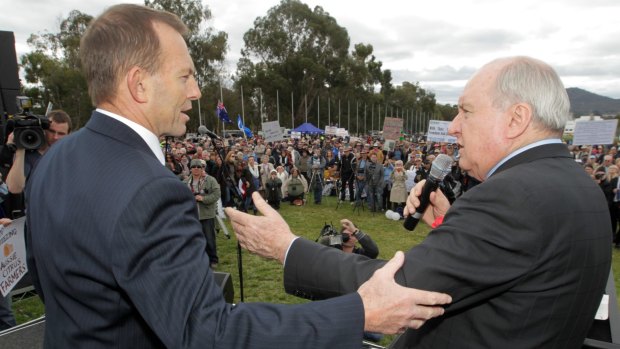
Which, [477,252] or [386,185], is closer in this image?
[477,252]

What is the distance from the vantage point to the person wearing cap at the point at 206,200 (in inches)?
318

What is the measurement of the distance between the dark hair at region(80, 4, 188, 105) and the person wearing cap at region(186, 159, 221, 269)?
684cm

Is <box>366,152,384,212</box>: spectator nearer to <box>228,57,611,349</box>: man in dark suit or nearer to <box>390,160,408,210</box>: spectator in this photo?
<box>390,160,408,210</box>: spectator

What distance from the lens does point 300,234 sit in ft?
37.6

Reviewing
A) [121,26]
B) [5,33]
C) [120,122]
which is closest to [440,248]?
[120,122]

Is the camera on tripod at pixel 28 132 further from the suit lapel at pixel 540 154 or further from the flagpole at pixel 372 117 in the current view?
the flagpole at pixel 372 117

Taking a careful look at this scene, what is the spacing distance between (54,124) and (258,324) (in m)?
5.45

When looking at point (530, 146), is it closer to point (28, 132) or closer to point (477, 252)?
point (477, 252)

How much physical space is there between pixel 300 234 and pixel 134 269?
1055 centimetres

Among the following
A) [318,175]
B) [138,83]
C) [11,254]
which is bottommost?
[318,175]

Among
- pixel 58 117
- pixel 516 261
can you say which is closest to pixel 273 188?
pixel 58 117

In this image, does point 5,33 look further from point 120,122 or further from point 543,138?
Result: point 543,138

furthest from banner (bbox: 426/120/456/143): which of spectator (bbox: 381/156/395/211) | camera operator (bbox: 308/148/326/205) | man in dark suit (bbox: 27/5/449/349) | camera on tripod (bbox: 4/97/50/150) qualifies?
man in dark suit (bbox: 27/5/449/349)

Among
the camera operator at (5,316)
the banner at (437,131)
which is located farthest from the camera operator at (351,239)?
the banner at (437,131)
